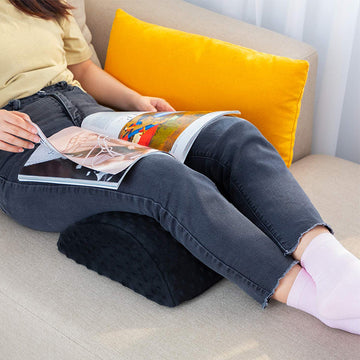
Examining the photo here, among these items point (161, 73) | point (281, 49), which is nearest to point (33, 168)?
point (161, 73)

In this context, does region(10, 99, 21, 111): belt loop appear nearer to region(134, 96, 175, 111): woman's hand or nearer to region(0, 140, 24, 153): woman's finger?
region(0, 140, 24, 153): woman's finger

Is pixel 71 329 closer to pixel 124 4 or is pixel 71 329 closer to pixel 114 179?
pixel 114 179

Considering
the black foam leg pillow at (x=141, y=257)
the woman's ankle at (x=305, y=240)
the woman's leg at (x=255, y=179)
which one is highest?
the woman's leg at (x=255, y=179)

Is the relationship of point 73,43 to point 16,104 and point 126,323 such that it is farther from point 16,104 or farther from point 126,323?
point 126,323

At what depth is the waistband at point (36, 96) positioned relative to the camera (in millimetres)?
1191

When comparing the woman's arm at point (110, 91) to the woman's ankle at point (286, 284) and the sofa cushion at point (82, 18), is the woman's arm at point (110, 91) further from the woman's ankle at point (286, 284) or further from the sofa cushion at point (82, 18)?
the woman's ankle at point (286, 284)

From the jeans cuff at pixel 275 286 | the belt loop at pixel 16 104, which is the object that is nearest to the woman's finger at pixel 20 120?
the belt loop at pixel 16 104

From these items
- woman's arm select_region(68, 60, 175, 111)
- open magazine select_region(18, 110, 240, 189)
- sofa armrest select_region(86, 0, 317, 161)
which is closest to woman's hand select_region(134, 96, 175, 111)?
woman's arm select_region(68, 60, 175, 111)

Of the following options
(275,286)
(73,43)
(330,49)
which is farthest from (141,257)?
(330,49)

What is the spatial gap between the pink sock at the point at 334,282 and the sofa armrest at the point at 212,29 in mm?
616

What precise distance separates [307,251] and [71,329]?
398 mm

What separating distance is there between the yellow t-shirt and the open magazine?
178 millimetres

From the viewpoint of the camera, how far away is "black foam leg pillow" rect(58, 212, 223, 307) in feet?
3.09

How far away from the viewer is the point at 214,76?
51.2 inches
